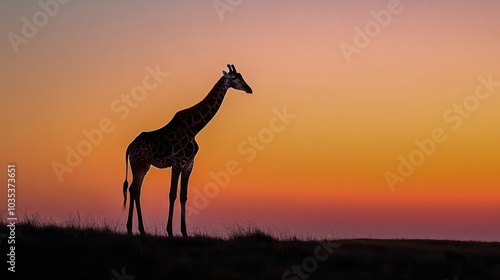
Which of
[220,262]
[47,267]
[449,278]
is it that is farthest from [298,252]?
[47,267]

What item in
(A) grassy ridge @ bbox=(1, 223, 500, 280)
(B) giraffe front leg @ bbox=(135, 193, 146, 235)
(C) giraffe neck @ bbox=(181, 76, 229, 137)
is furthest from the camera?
(C) giraffe neck @ bbox=(181, 76, 229, 137)

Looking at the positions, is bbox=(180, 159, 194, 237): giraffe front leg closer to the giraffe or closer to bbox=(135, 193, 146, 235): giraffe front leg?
the giraffe

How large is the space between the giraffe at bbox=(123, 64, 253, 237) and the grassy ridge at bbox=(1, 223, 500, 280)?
2385 mm

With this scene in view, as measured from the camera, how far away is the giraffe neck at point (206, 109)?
23.6 meters

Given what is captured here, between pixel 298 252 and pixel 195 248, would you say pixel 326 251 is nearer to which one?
pixel 298 252

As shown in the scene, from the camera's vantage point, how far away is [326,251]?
18578mm

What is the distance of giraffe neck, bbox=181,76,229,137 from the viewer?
77.3 feet

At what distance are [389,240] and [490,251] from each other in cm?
449

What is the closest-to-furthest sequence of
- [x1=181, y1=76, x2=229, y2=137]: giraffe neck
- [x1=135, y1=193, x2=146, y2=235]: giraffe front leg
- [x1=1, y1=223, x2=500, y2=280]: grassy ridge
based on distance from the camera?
[x1=1, y1=223, x2=500, y2=280]: grassy ridge, [x1=135, y1=193, x2=146, y2=235]: giraffe front leg, [x1=181, y1=76, x2=229, y2=137]: giraffe neck

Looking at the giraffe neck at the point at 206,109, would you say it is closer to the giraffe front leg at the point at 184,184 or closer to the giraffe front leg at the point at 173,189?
the giraffe front leg at the point at 184,184

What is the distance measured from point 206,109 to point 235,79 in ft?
4.34

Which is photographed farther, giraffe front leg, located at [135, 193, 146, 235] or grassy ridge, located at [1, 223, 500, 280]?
giraffe front leg, located at [135, 193, 146, 235]

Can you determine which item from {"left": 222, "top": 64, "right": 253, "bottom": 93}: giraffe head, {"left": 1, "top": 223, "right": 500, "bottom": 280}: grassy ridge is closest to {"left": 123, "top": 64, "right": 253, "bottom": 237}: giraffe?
{"left": 222, "top": 64, "right": 253, "bottom": 93}: giraffe head

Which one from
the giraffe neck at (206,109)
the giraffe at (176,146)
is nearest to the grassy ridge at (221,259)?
the giraffe at (176,146)
